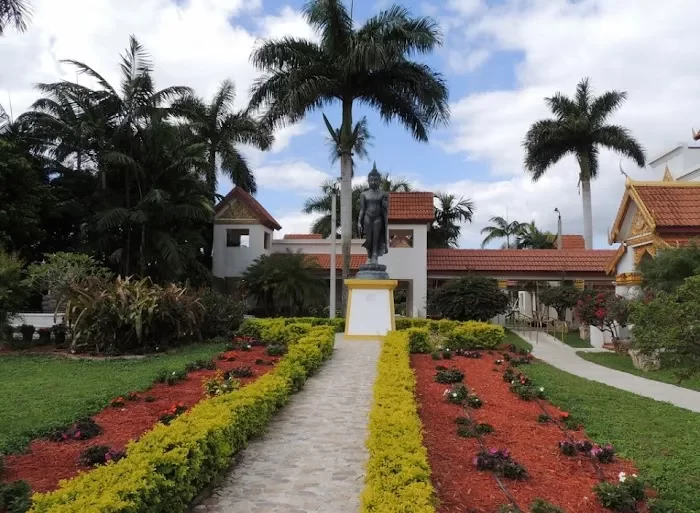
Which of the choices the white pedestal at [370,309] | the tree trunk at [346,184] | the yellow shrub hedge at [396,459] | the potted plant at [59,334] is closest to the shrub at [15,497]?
the yellow shrub hedge at [396,459]

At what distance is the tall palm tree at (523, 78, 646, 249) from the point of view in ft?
94.6

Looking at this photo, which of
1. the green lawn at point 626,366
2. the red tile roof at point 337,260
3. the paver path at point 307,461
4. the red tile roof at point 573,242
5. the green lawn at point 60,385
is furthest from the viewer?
the red tile roof at point 573,242

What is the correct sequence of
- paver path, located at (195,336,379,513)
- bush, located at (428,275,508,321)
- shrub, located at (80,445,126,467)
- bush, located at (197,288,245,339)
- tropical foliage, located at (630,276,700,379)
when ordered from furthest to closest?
1. bush, located at (428,275,508,321)
2. bush, located at (197,288,245,339)
3. shrub, located at (80,445,126,467)
4. paver path, located at (195,336,379,513)
5. tropical foliage, located at (630,276,700,379)

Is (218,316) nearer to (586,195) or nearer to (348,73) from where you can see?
(348,73)

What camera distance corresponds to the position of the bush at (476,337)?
43.1 feet

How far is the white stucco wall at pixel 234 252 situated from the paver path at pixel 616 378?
12097 millimetres

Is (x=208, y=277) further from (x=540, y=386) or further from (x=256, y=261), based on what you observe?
(x=540, y=386)

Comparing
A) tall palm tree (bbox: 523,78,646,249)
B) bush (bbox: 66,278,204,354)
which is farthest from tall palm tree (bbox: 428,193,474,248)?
bush (bbox: 66,278,204,354)

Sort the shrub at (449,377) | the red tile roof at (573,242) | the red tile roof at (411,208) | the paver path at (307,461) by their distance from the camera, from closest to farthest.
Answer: the paver path at (307,461) < the shrub at (449,377) < the red tile roof at (411,208) < the red tile roof at (573,242)

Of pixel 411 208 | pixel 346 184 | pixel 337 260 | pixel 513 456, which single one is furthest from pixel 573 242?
pixel 513 456

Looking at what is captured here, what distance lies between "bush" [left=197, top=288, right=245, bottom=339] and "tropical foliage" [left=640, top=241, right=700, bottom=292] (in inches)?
389

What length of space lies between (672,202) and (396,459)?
47.1 feet

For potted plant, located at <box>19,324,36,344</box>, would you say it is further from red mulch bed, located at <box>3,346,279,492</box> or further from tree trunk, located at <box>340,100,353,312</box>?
tree trunk, located at <box>340,100,353,312</box>

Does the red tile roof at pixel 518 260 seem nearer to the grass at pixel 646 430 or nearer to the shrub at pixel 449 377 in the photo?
the grass at pixel 646 430
